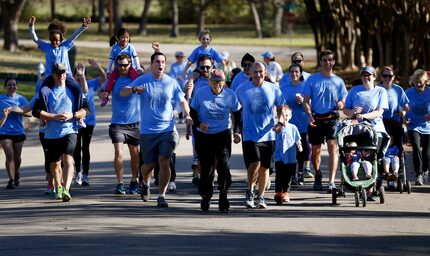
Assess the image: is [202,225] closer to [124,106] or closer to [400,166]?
[124,106]

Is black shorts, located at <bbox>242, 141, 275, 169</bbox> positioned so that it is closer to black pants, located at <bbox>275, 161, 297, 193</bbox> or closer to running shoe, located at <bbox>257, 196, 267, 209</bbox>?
running shoe, located at <bbox>257, 196, 267, 209</bbox>

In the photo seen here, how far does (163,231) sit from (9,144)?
5.81m

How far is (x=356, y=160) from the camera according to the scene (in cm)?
1559

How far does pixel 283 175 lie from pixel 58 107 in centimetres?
312

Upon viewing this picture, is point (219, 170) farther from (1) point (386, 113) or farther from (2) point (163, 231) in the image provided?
(1) point (386, 113)

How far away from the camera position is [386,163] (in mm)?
16781

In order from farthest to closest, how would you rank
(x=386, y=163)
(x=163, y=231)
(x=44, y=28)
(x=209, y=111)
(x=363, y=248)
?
1. (x=44, y=28)
2. (x=386, y=163)
3. (x=209, y=111)
4. (x=163, y=231)
5. (x=363, y=248)

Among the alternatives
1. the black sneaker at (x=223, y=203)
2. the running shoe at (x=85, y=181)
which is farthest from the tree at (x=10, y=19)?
the black sneaker at (x=223, y=203)

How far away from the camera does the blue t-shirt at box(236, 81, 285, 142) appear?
15070 millimetres

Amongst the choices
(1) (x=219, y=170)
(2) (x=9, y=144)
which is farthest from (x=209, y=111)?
(2) (x=9, y=144)

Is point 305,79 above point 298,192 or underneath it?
above

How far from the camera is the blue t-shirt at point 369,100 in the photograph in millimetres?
16297

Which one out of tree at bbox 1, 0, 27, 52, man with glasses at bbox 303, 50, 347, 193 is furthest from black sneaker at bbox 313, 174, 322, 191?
tree at bbox 1, 0, 27, 52

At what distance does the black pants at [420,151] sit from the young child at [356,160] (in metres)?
2.57
